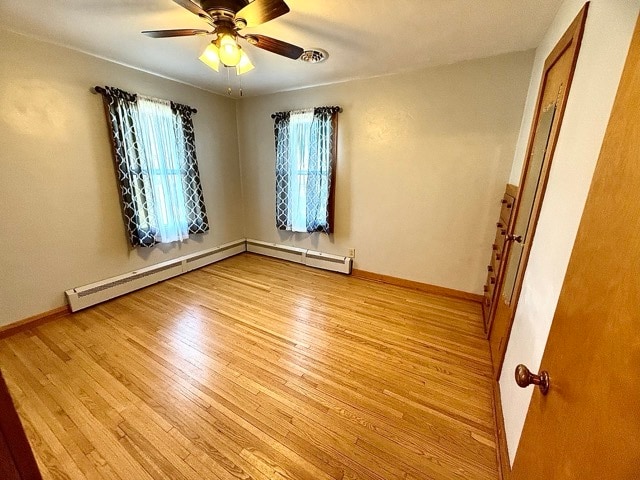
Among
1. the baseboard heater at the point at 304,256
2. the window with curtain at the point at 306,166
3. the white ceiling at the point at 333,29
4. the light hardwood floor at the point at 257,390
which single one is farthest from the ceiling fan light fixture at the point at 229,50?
the baseboard heater at the point at 304,256

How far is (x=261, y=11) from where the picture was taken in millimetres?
1300

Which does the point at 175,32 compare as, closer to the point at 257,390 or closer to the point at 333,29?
the point at 333,29

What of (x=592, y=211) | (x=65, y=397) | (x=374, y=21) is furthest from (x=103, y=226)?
(x=592, y=211)

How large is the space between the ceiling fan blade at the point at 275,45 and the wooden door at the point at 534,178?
136 cm

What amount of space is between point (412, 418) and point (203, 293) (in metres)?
2.26

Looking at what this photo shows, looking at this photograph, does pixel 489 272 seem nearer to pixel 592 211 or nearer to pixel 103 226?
pixel 592 211

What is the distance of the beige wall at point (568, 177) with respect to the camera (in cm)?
83

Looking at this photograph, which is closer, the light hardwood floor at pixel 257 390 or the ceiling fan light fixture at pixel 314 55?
the light hardwood floor at pixel 257 390

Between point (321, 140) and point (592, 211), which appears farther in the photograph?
point (321, 140)

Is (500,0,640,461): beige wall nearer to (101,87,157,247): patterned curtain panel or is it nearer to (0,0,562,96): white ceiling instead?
(0,0,562,96): white ceiling

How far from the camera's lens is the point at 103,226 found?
2.48 m

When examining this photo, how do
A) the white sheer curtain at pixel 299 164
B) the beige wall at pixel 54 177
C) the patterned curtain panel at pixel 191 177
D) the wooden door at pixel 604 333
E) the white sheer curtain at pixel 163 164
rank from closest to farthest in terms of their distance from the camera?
the wooden door at pixel 604 333, the beige wall at pixel 54 177, the white sheer curtain at pixel 163 164, the patterned curtain panel at pixel 191 177, the white sheer curtain at pixel 299 164

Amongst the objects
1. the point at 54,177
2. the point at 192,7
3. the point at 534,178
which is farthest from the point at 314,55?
the point at 54,177

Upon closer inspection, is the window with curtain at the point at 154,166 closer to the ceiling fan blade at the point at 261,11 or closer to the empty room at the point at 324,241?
the empty room at the point at 324,241
